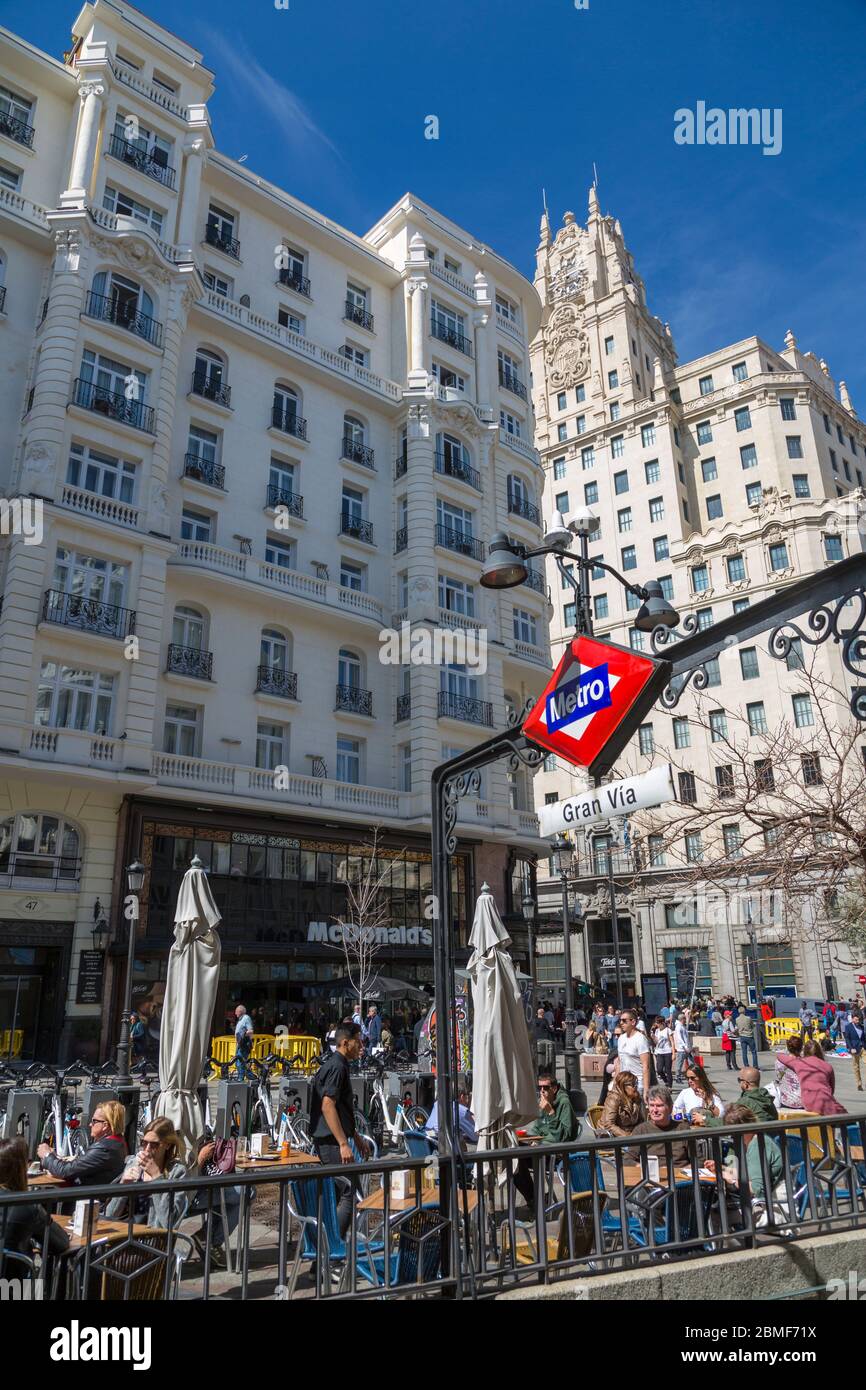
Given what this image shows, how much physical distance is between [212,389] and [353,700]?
11134 millimetres

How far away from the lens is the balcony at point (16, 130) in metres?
25.2

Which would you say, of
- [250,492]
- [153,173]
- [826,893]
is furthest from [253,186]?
[826,893]

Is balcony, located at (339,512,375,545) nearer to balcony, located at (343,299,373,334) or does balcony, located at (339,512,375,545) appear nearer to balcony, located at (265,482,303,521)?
balcony, located at (265,482,303,521)

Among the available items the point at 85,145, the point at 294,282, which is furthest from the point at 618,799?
the point at 294,282

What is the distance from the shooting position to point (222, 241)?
30.1 m

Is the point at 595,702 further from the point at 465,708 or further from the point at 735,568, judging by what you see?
the point at 735,568

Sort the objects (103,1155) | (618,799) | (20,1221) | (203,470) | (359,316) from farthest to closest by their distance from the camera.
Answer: (359,316) → (203,470) → (103,1155) → (618,799) → (20,1221)

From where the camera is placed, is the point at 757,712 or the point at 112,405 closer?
the point at 112,405

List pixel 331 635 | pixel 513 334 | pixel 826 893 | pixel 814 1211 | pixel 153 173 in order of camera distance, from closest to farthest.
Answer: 1. pixel 814 1211
2. pixel 826 893
3. pixel 153 173
4. pixel 331 635
5. pixel 513 334

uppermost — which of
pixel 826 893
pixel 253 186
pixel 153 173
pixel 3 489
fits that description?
pixel 253 186

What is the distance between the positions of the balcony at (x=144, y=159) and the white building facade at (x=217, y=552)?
0.13 m
